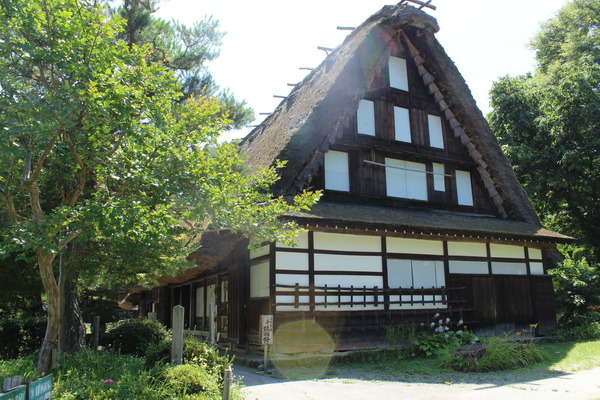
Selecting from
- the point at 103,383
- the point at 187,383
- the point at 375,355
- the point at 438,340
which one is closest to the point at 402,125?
the point at 438,340

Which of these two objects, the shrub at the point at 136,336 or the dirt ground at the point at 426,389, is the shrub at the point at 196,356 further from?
the shrub at the point at 136,336

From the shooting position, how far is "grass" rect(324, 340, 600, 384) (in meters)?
9.09

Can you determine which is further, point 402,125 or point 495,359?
point 402,125

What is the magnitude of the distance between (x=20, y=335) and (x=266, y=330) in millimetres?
7706

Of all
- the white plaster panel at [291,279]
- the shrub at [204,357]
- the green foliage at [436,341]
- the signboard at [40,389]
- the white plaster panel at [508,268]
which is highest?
the white plaster panel at [508,268]

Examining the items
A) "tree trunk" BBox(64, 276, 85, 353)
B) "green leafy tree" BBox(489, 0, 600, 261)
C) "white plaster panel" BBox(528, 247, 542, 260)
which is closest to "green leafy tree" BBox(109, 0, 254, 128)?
"tree trunk" BBox(64, 276, 85, 353)

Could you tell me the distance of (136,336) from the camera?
13.0m

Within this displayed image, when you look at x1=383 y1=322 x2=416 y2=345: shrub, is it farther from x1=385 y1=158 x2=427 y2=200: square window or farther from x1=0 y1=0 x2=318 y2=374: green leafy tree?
x1=0 y1=0 x2=318 y2=374: green leafy tree

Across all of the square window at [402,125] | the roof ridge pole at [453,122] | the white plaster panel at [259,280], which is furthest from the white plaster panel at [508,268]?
the white plaster panel at [259,280]

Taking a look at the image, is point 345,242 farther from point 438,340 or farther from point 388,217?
point 438,340

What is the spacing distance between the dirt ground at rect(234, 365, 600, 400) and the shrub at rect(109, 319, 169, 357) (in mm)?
4902

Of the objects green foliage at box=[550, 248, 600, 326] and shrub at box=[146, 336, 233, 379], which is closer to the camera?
shrub at box=[146, 336, 233, 379]

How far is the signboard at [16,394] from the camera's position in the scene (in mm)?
3277

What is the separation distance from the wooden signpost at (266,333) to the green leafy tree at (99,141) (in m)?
2.47
